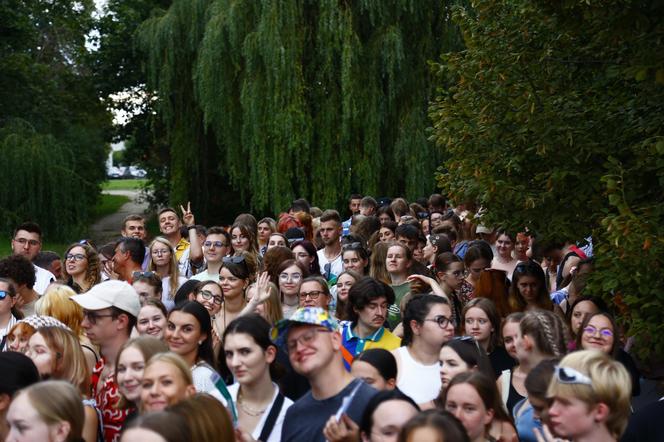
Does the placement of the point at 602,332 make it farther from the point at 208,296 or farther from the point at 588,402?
the point at 208,296

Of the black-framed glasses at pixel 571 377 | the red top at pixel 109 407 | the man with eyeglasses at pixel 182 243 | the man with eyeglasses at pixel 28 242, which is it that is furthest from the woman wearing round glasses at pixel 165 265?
the black-framed glasses at pixel 571 377

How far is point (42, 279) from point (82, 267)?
413mm

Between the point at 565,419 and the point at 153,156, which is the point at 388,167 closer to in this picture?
the point at 153,156

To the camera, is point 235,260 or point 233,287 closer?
point 233,287

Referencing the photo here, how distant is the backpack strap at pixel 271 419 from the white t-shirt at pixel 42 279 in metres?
5.20

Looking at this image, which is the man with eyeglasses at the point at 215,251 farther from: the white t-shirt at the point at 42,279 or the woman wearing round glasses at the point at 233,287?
the woman wearing round glasses at the point at 233,287

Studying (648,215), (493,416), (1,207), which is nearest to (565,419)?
(493,416)

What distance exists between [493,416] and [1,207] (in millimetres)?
21059

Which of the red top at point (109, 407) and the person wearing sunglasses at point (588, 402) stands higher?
the person wearing sunglasses at point (588, 402)

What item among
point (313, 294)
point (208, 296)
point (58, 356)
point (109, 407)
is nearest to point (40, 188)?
point (208, 296)

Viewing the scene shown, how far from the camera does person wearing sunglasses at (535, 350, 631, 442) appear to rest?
4.52 metres

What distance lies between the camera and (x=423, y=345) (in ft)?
22.3

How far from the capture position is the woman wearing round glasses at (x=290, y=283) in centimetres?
895

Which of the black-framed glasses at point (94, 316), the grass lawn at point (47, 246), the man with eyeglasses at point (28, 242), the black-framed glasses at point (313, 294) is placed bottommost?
the black-framed glasses at point (94, 316)
